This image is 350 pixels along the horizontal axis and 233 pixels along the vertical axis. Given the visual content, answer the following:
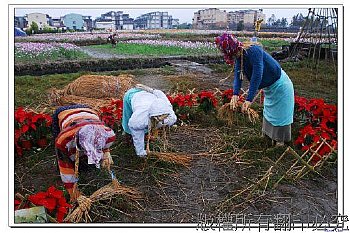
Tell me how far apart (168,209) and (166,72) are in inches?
95.9

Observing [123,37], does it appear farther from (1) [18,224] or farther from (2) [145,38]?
(1) [18,224]

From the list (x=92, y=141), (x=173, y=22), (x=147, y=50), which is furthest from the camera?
(x=147, y=50)

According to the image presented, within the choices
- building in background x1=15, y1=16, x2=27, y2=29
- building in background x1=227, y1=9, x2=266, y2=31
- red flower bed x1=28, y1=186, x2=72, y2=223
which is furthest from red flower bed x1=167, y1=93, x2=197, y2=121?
red flower bed x1=28, y1=186, x2=72, y2=223

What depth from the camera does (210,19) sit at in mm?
2818

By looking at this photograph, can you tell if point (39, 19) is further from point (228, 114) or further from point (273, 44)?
point (273, 44)

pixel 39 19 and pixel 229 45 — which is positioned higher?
pixel 39 19

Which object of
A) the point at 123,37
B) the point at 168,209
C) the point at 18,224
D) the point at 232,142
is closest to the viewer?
the point at 18,224

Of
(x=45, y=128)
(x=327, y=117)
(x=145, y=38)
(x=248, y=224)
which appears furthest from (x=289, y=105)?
(x=45, y=128)

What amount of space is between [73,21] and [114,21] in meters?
0.30

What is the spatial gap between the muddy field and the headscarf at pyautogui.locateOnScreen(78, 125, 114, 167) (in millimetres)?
407

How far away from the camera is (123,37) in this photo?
3584 millimetres

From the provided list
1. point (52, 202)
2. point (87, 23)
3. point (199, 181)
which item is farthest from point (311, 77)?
point (52, 202)

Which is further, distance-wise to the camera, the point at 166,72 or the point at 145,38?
the point at 166,72

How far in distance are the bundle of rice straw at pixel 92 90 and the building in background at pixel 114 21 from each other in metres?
0.86
